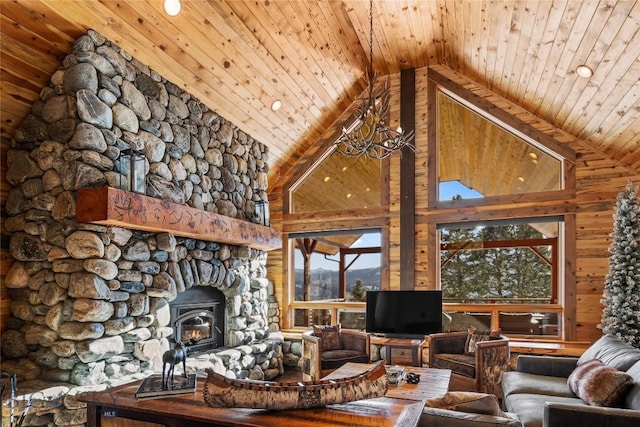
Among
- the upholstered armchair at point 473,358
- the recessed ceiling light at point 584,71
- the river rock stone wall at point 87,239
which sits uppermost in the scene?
the recessed ceiling light at point 584,71

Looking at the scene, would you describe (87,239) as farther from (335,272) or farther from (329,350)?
(335,272)

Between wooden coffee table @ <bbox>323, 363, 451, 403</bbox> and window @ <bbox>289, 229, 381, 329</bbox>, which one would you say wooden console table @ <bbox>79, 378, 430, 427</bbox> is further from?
window @ <bbox>289, 229, 381, 329</bbox>

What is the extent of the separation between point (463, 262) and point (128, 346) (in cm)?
488

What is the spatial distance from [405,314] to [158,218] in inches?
141

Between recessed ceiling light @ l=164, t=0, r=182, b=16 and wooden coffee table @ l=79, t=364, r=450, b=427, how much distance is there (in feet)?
10.6

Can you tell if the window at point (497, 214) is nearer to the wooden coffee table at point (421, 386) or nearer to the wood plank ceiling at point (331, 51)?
the wood plank ceiling at point (331, 51)

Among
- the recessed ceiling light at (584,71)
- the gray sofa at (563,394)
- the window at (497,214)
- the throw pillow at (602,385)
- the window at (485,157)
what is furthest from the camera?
the window at (485,157)

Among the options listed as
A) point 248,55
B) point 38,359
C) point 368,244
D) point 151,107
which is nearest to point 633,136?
point 368,244

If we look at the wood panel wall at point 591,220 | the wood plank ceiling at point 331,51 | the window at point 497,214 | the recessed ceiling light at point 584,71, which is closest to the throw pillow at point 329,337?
the window at point 497,214

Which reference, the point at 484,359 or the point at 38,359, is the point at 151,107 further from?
the point at 484,359

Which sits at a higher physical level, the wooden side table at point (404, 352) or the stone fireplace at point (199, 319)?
the stone fireplace at point (199, 319)

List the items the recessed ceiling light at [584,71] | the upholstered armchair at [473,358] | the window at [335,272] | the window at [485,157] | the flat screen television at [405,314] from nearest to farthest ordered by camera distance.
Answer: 1. the recessed ceiling light at [584,71]
2. the upholstered armchair at [473,358]
3. the flat screen television at [405,314]
4. the window at [485,157]
5. the window at [335,272]

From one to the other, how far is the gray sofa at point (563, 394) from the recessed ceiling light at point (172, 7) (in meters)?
4.30

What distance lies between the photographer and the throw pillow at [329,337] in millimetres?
5743
